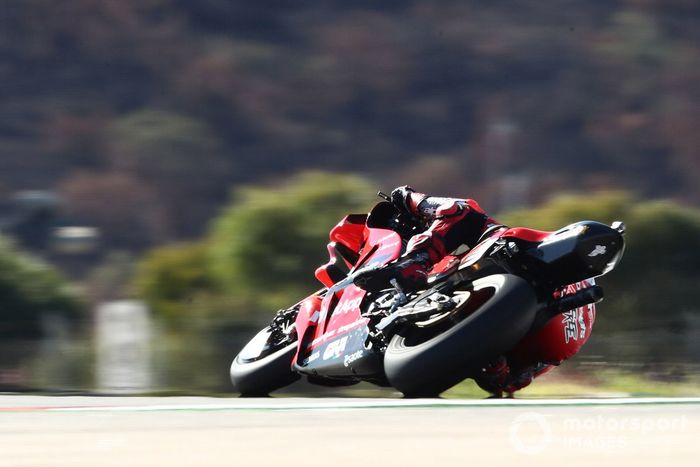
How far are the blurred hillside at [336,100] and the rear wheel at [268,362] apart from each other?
20069 millimetres

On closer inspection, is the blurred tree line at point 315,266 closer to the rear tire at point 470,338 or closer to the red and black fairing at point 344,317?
the red and black fairing at point 344,317

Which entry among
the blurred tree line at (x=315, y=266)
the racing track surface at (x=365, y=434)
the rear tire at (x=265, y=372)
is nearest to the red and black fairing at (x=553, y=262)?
the racing track surface at (x=365, y=434)

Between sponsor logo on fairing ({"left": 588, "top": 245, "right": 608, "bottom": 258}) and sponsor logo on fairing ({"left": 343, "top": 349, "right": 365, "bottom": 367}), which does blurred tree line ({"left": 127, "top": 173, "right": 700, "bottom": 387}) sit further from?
sponsor logo on fairing ({"left": 588, "top": 245, "right": 608, "bottom": 258})

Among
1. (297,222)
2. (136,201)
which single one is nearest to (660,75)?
(136,201)

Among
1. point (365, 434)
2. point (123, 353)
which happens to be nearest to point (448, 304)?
point (365, 434)

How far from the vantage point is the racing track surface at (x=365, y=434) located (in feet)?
12.5

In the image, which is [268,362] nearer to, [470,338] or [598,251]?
[470,338]

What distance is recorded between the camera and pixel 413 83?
35625mm

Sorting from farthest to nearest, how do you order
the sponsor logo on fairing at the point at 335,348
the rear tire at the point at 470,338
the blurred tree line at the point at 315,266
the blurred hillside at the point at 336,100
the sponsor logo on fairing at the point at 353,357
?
the blurred hillside at the point at 336,100
the blurred tree line at the point at 315,266
the sponsor logo on fairing at the point at 335,348
the sponsor logo on fairing at the point at 353,357
the rear tire at the point at 470,338

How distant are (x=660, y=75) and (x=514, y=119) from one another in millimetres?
5568

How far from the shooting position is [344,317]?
666 cm
